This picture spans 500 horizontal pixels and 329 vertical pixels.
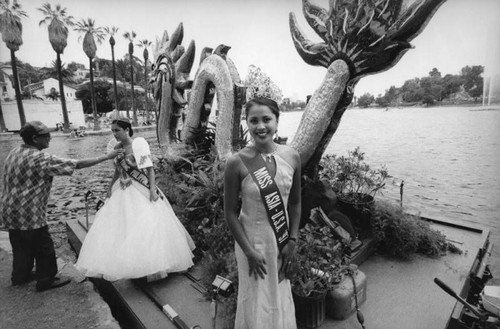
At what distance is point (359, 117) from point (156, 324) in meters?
23.0

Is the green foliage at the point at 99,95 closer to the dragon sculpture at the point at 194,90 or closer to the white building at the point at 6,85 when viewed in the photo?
the white building at the point at 6,85

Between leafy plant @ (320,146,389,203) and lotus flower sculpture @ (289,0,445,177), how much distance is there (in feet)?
2.27

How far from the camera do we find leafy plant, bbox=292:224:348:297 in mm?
2582

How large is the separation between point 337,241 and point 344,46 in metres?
2.30

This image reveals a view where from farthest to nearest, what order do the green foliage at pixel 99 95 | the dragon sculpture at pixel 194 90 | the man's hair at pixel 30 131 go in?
1. the green foliage at pixel 99 95
2. the dragon sculpture at pixel 194 90
3. the man's hair at pixel 30 131

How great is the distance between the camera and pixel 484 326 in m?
2.57

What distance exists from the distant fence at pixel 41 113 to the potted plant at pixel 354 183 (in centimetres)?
2980

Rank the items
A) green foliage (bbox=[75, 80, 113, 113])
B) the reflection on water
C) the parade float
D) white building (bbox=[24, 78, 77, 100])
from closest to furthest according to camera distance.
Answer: the parade float, the reflection on water, white building (bbox=[24, 78, 77, 100]), green foliage (bbox=[75, 80, 113, 113])

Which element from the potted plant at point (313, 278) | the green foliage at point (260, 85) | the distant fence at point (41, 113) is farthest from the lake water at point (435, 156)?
the distant fence at point (41, 113)

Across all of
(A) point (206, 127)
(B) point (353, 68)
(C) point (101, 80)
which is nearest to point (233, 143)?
(A) point (206, 127)

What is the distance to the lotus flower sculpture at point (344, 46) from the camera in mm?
3070

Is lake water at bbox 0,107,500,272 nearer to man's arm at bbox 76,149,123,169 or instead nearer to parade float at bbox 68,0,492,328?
parade float at bbox 68,0,492,328

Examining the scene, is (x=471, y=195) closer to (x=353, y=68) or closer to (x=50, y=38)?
(x=353, y=68)

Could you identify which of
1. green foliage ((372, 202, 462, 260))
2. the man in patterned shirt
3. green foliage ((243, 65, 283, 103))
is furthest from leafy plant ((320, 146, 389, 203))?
the man in patterned shirt
